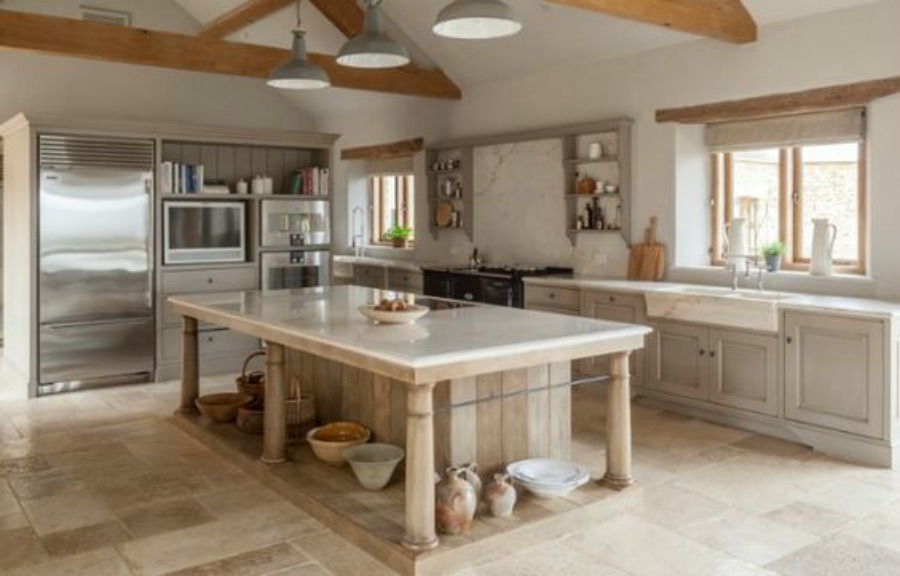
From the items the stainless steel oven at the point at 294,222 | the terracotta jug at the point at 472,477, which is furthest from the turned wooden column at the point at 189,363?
the terracotta jug at the point at 472,477

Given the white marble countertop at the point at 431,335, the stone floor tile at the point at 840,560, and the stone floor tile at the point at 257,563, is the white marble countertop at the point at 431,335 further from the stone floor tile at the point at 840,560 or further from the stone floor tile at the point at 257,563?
the stone floor tile at the point at 840,560

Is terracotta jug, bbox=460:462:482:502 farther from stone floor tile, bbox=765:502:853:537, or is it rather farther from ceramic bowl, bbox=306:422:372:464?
stone floor tile, bbox=765:502:853:537

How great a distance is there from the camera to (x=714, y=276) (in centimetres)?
582

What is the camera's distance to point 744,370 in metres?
5.09

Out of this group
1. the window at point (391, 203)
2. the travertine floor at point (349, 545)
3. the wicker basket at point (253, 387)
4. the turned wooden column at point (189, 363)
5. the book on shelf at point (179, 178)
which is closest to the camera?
the travertine floor at point (349, 545)

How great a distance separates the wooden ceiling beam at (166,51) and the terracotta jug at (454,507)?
465cm

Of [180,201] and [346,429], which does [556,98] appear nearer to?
[180,201]

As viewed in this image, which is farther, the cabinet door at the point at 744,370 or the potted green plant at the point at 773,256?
the potted green plant at the point at 773,256

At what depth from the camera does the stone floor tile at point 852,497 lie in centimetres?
377

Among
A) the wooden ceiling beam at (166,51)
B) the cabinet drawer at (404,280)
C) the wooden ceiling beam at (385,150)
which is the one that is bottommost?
the cabinet drawer at (404,280)

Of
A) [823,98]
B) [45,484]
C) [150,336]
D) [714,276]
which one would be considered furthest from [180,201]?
[823,98]

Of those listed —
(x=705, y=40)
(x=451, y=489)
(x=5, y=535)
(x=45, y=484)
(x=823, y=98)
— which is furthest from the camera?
(x=705, y=40)

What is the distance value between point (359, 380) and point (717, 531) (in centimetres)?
198

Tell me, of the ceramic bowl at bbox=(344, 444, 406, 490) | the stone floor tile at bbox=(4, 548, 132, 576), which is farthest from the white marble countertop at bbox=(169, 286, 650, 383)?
the stone floor tile at bbox=(4, 548, 132, 576)
